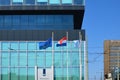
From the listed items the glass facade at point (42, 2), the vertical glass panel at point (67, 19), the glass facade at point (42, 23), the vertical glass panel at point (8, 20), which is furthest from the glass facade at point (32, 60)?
the glass facade at point (42, 2)

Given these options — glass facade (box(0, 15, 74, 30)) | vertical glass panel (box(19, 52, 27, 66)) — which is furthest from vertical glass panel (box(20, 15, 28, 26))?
vertical glass panel (box(19, 52, 27, 66))

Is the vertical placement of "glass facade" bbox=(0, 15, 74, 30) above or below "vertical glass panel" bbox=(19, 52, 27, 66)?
above

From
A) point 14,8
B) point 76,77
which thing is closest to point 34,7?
point 14,8

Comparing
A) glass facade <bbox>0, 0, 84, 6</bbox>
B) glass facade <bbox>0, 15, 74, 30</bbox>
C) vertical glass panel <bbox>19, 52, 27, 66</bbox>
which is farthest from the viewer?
glass facade <bbox>0, 15, 74, 30</bbox>

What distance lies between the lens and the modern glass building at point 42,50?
2709 inches

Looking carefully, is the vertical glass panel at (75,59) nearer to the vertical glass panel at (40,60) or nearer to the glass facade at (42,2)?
the vertical glass panel at (40,60)

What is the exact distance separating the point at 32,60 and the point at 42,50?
234cm

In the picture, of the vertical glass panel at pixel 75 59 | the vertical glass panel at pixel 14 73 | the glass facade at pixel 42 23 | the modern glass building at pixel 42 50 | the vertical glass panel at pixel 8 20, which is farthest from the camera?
the vertical glass panel at pixel 8 20

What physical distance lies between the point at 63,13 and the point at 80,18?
18.6ft

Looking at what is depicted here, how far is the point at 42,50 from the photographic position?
69.3 meters

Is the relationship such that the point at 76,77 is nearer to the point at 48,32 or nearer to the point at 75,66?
the point at 75,66

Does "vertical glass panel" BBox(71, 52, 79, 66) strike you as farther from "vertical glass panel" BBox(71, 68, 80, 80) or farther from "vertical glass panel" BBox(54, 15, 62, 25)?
"vertical glass panel" BBox(54, 15, 62, 25)

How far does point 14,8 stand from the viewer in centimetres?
7419

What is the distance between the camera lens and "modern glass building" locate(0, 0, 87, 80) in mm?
68812
